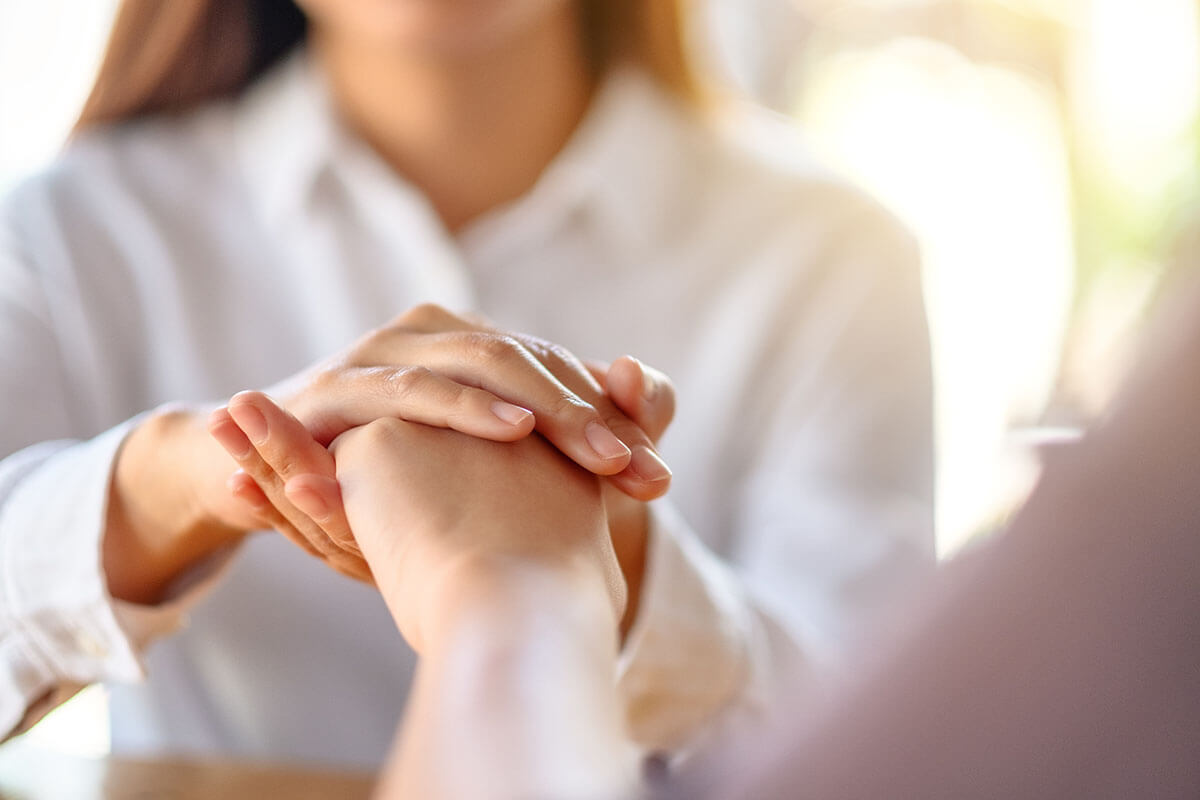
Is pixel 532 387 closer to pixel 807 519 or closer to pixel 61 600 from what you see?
pixel 61 600

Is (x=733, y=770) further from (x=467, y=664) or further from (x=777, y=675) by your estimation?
(x=777, y=675)

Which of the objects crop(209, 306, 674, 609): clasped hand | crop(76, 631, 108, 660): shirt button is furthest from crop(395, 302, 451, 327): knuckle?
crop(76, 631, 108, 660): shirt button

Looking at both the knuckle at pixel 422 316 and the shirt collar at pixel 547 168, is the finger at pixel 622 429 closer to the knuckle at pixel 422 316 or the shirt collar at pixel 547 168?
the knuckle at pixel 422 316

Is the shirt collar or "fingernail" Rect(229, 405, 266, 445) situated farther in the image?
the shirt collar

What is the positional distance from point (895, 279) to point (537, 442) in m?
0.55

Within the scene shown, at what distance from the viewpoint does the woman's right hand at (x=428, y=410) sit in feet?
1.58

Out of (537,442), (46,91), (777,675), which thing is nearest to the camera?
(537,442)

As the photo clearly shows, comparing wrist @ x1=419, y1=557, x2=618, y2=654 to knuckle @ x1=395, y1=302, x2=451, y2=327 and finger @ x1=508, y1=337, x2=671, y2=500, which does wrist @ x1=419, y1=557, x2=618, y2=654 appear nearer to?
finger @ x1=508, y1=337, x2=671, y2=500

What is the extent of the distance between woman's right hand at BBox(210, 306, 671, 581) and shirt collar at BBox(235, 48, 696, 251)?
40cm

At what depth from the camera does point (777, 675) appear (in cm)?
71

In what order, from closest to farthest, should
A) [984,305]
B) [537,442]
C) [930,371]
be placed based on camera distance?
[537,442], [930,371], [984,305]

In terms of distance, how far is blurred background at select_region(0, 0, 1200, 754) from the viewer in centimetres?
240

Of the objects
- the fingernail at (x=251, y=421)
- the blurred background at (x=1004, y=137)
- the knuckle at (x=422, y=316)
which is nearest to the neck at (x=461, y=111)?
the knuckle at (x=422, y=316)

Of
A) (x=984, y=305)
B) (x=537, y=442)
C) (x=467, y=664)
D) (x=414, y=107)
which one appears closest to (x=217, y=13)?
(x=414, y=107)
